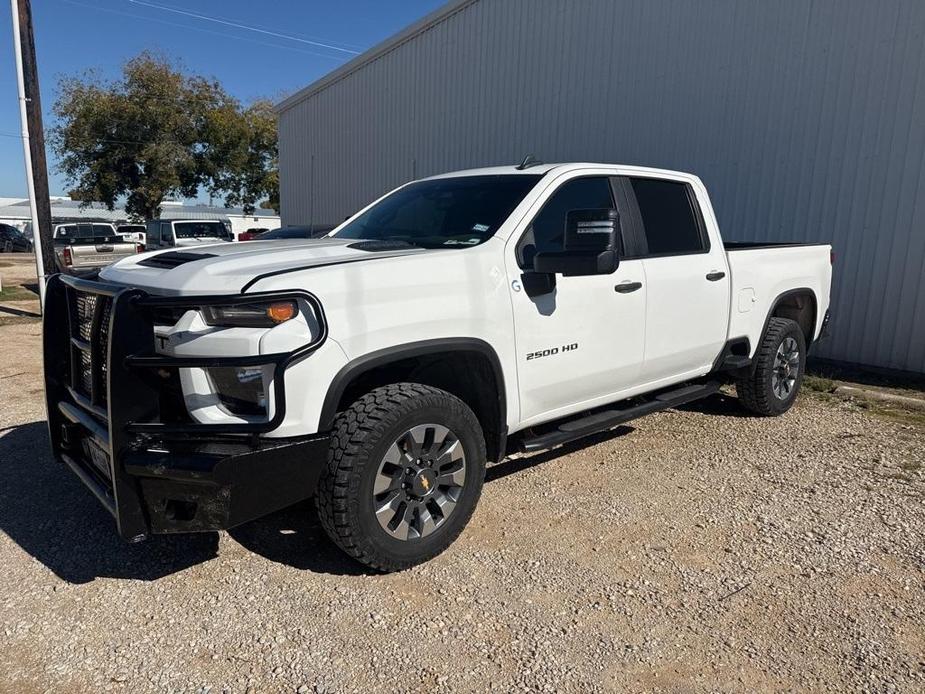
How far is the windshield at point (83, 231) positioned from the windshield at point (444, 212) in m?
27.9

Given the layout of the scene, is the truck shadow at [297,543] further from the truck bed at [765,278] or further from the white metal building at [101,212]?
the white metal building at [101,212]

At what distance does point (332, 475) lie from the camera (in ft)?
9.72

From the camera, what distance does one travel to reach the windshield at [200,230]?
64.4ft

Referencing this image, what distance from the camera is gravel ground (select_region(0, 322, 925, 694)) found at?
2.62m

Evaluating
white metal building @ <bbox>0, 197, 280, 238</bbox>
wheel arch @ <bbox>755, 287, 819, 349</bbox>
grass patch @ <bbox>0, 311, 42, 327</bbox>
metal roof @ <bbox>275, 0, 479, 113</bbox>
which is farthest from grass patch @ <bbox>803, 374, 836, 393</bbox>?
white metal building @ <bbox>0, 197, 280, 238</bbox>

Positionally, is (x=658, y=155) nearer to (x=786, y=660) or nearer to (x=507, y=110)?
(x=507, y=110)

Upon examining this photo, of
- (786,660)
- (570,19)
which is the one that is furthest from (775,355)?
(570,19)

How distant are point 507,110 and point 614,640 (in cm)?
1027

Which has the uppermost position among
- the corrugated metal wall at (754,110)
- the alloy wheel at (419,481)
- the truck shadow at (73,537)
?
the corrugated metal wall at (754,110)

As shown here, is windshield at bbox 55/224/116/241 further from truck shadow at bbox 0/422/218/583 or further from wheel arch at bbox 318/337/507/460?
wheel arch at bbox 318/337/507/460

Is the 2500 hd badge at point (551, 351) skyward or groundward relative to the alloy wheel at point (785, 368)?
skyward

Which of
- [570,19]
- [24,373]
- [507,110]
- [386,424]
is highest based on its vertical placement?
[570,19]

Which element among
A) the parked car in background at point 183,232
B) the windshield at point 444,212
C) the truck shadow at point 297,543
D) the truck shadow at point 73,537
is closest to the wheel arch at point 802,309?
the windshield at point 444,212

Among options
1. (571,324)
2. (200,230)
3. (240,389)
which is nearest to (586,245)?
(571,324)
